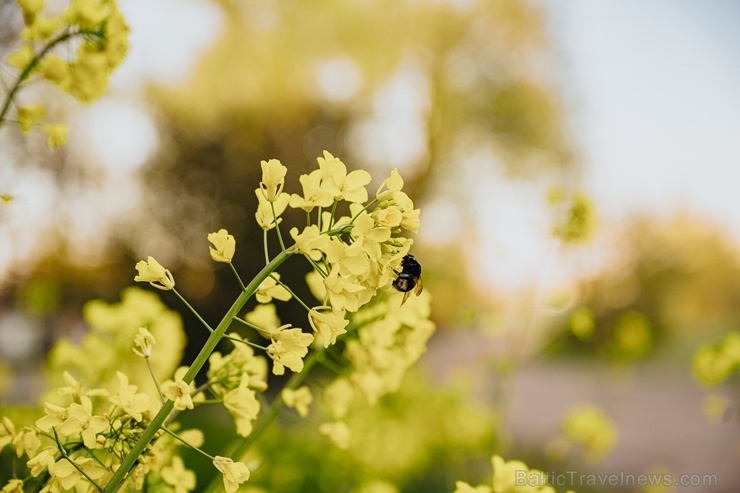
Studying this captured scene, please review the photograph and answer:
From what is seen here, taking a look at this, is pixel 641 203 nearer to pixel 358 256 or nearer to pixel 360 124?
pixel 360 124

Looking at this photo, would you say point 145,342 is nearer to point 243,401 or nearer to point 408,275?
point 243,401

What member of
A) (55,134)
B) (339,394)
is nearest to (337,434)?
(339,394)

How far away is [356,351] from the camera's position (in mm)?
961

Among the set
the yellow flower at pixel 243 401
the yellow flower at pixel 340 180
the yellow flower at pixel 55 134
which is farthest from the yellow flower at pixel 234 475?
the yellow flower at pixel 55 134

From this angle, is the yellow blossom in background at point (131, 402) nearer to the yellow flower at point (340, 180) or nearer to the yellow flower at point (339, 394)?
the yellow flower at point (340, 180)

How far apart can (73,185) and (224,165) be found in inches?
64.6

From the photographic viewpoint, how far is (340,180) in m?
0.66

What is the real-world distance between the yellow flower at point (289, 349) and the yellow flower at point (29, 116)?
0.36 meters

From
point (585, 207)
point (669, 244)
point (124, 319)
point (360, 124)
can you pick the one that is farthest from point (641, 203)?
point (124, 319)

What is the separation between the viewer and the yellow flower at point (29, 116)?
2.23 ft

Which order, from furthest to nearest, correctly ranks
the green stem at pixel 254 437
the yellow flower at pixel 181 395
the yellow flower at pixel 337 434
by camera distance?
the yellow flower at pixel 337 434 < the green stem at pixel 254 437 < the yellow flower at pixel 181 395

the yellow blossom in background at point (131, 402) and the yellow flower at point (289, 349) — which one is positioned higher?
the yellow flower at point (289, 349)

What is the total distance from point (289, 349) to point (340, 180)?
0.19 meters

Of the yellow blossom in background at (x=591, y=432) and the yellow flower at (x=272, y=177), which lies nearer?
the yellow flower at (x=272, y=177)
